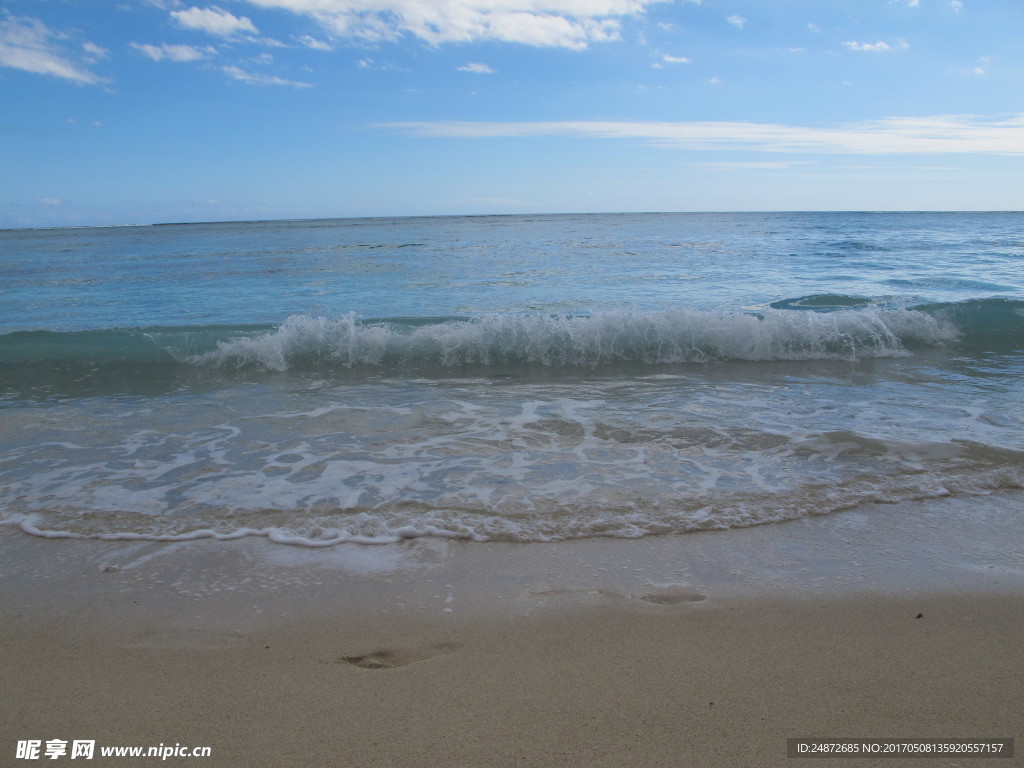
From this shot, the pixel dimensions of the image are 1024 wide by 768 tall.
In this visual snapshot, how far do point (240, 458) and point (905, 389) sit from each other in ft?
21.5

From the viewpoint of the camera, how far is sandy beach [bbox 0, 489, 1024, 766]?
2031 millimetres

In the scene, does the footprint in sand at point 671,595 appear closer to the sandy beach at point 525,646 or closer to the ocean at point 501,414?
the sandy beach at point 525,646

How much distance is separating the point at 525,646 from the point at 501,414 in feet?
11.6

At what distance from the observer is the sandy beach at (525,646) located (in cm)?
203

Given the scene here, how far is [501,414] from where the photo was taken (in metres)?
5.95

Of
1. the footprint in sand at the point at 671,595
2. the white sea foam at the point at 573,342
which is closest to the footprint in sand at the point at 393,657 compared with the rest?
the footprint in sand at the point at 671,595

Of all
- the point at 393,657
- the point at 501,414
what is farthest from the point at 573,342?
the point at 393,657

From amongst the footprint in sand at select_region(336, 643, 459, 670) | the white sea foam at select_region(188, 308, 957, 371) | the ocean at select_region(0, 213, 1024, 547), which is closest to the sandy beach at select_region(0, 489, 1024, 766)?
the footprint in sand at select_region(336, 643, 459, 670)

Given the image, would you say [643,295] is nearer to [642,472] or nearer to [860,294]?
[860,294]

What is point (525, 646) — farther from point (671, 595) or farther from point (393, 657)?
point (671, 595)

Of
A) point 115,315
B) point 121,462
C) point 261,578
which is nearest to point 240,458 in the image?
point 121,462

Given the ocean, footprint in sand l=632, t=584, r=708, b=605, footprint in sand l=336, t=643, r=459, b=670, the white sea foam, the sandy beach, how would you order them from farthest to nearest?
the white sea foam → the ocean → footprint in sand l=632, t=584, r=708, b=605 → footprint in sand l=336, t=643, r=459, b=670 → the sandy beach

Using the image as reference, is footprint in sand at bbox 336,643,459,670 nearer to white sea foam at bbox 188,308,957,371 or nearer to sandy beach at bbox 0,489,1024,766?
sandy beach at bbox 0,489,1024,766

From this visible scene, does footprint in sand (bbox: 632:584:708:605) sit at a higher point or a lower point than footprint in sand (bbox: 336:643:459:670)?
higher
